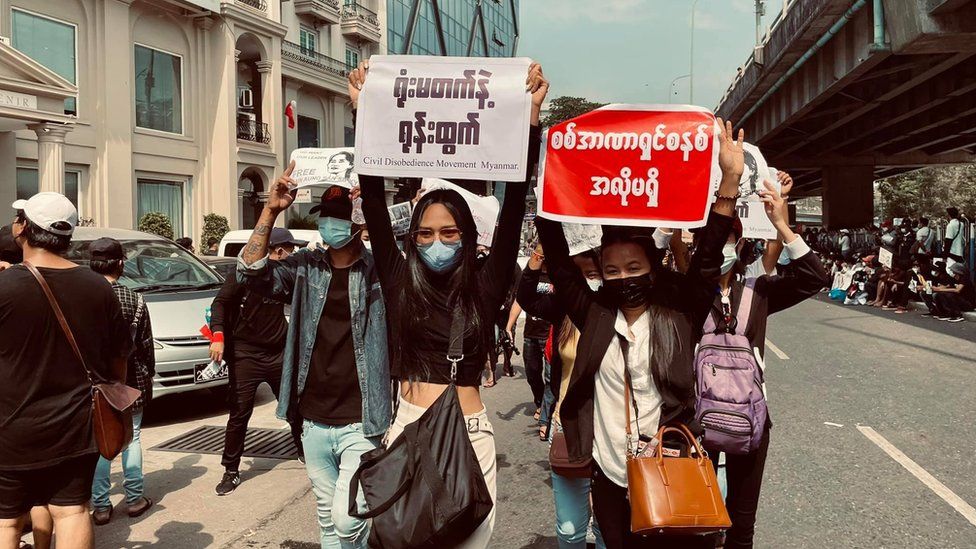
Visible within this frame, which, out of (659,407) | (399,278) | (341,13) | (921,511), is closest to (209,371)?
(399,278)

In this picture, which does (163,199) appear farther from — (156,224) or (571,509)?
(571,509)

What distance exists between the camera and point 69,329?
3389 millimetres

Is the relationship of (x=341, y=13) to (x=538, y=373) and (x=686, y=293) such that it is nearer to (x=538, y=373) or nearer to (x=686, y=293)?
(x=538, y=373)

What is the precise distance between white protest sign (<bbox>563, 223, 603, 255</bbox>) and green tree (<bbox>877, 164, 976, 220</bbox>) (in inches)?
2247

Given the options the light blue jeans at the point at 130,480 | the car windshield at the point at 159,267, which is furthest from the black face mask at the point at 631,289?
the car windshield at the point at 159,267

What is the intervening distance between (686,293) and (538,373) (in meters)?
4.43

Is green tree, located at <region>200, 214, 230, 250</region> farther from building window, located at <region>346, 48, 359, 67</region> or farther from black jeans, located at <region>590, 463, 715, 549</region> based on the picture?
black jeans, located at <region>590, 463, 715, 549</region>

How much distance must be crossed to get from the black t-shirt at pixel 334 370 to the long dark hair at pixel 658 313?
1.23 metres

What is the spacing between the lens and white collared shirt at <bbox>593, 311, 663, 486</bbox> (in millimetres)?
2943

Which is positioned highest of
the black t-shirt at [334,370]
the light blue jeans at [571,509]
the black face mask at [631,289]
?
the black face mask at [631,289]

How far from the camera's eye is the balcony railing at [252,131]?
2923 cm

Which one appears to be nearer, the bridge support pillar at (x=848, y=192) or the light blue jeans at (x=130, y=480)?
the light blue jeans at (x=130, y=480)

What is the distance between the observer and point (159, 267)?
30.0 ft

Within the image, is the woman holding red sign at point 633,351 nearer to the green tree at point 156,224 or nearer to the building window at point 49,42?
the building window at point 49,42
